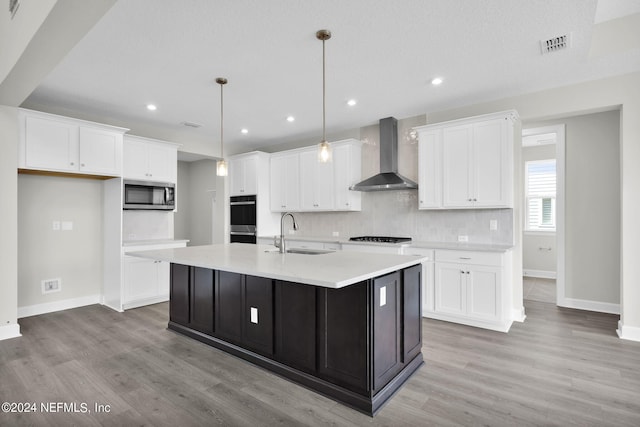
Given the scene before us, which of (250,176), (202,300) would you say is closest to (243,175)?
(250,176)

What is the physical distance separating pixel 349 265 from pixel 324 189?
3.13m

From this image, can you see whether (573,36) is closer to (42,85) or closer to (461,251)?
(461,251)

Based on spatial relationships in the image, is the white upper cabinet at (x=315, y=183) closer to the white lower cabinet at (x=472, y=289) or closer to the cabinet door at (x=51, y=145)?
the white lower cabinet at (x=472, y=289)

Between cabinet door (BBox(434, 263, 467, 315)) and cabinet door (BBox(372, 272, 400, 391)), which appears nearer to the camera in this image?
cabinet door (BBox(372, 272, 400, 391))

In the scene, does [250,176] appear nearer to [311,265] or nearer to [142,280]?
[142,280]

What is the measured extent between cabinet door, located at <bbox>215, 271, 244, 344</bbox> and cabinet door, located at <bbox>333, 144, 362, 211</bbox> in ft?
8.39

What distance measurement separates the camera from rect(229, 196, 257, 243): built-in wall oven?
5.99 m

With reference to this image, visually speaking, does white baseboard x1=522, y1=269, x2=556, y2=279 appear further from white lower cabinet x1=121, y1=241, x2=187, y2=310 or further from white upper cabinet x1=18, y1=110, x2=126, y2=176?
white upper cabinet x1=18, y1=110, x2=126, y2=176

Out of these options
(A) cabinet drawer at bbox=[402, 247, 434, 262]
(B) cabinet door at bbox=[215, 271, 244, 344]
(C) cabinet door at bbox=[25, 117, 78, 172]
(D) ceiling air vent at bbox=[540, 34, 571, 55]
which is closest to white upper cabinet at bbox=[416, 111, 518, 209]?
(A) cabinet drawer at bbox=[402, 247, 434, 262]

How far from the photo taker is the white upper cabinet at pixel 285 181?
575cm

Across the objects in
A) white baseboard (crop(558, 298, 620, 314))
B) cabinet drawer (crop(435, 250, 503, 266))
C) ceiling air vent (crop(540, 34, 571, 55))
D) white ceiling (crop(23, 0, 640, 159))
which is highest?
ceiling air vent (crop(540, 34, 571, 55))

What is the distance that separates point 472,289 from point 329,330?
2.09 m

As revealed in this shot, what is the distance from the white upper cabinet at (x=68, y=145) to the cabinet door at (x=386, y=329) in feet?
12.6

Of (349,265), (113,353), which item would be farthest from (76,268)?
(349,265)
